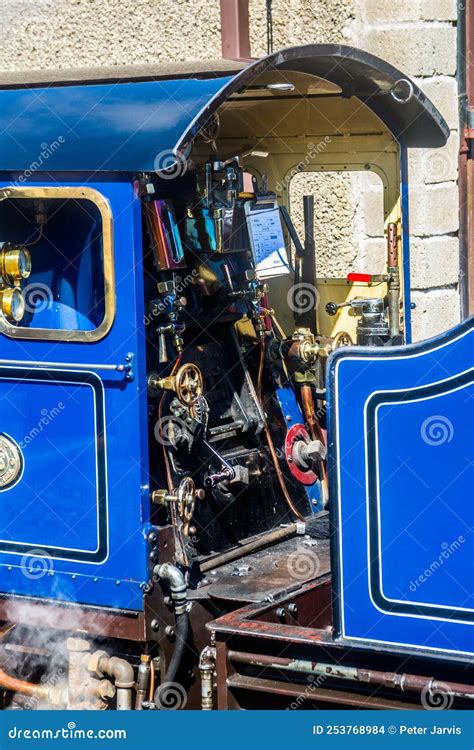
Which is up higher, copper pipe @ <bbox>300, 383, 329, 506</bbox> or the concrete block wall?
the concrete block wall

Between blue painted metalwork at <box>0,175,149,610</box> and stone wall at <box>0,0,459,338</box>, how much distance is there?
3.06 meters

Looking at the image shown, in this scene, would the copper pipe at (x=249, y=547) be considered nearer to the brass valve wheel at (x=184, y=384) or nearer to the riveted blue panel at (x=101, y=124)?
the brass valve wheel at (x=184, y=384)

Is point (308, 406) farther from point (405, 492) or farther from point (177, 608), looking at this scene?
point (405, 492)

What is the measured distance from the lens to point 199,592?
5117 mm

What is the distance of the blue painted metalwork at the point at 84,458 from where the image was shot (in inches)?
190

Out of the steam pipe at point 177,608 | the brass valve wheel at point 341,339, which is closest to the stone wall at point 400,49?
the brass valve wheel at point 341,339

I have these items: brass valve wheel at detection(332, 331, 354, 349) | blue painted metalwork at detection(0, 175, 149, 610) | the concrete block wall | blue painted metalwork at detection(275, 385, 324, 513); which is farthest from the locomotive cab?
the concrete block wall

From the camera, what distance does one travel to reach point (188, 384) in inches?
201

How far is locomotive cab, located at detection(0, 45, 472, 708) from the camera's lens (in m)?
4.34

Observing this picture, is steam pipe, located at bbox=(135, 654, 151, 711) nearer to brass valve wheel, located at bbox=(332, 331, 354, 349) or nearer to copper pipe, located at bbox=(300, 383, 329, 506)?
copper pipe, located at bbox=(300, 383, 329, 506)

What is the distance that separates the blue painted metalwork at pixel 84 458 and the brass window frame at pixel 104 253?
0.02 metres

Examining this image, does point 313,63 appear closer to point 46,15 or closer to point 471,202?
point 471,202

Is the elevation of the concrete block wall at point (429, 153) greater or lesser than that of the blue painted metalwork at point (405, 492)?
greater

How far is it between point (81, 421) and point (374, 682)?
4.89 feet
